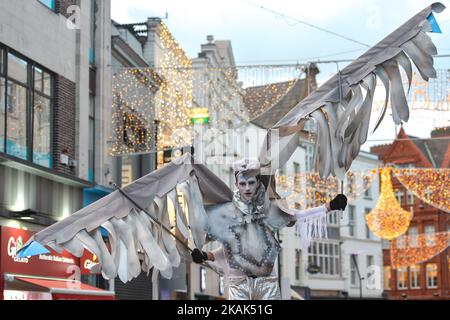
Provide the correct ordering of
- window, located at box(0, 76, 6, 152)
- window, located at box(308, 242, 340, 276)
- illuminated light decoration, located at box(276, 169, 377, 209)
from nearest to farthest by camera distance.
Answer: window, located at box(0, 76, 6, 152), illuminated light decoration, located at box(276, 169, 377, 209), window, located at box(308, 242, 340, 276)

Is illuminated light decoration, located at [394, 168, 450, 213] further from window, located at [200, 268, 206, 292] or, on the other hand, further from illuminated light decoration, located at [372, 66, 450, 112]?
window, located at [200, 268, 206, 292]

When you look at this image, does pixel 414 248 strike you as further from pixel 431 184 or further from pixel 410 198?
pixel 431 184

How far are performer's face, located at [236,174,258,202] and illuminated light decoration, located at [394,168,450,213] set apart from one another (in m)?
20.4

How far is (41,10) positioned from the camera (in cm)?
2053

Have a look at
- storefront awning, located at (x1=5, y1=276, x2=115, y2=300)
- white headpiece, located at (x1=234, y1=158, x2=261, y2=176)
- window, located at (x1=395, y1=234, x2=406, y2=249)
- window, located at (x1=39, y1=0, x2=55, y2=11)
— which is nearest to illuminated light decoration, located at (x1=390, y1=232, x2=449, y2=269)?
window, located at (x1=395, y1=234, x2=406, y2=249)

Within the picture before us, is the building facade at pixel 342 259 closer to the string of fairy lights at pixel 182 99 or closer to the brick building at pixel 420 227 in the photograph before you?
the brick building at pixel 420 227

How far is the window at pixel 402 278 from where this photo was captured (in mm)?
73312

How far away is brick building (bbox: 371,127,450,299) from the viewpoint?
71.4 m

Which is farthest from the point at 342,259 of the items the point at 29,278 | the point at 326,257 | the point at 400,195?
the point at 29,278

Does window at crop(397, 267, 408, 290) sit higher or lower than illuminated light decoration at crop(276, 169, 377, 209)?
lower

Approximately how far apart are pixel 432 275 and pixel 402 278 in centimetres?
283

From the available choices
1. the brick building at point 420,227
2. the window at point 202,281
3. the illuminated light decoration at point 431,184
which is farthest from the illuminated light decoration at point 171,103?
the brick building at point 420,227

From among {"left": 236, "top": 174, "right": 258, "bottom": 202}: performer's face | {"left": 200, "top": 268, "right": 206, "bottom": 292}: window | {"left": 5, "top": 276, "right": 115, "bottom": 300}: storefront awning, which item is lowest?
{"left": 200, "top": 268, "right": 206, "bottom": 292}: window

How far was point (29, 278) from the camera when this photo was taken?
18.5 m
